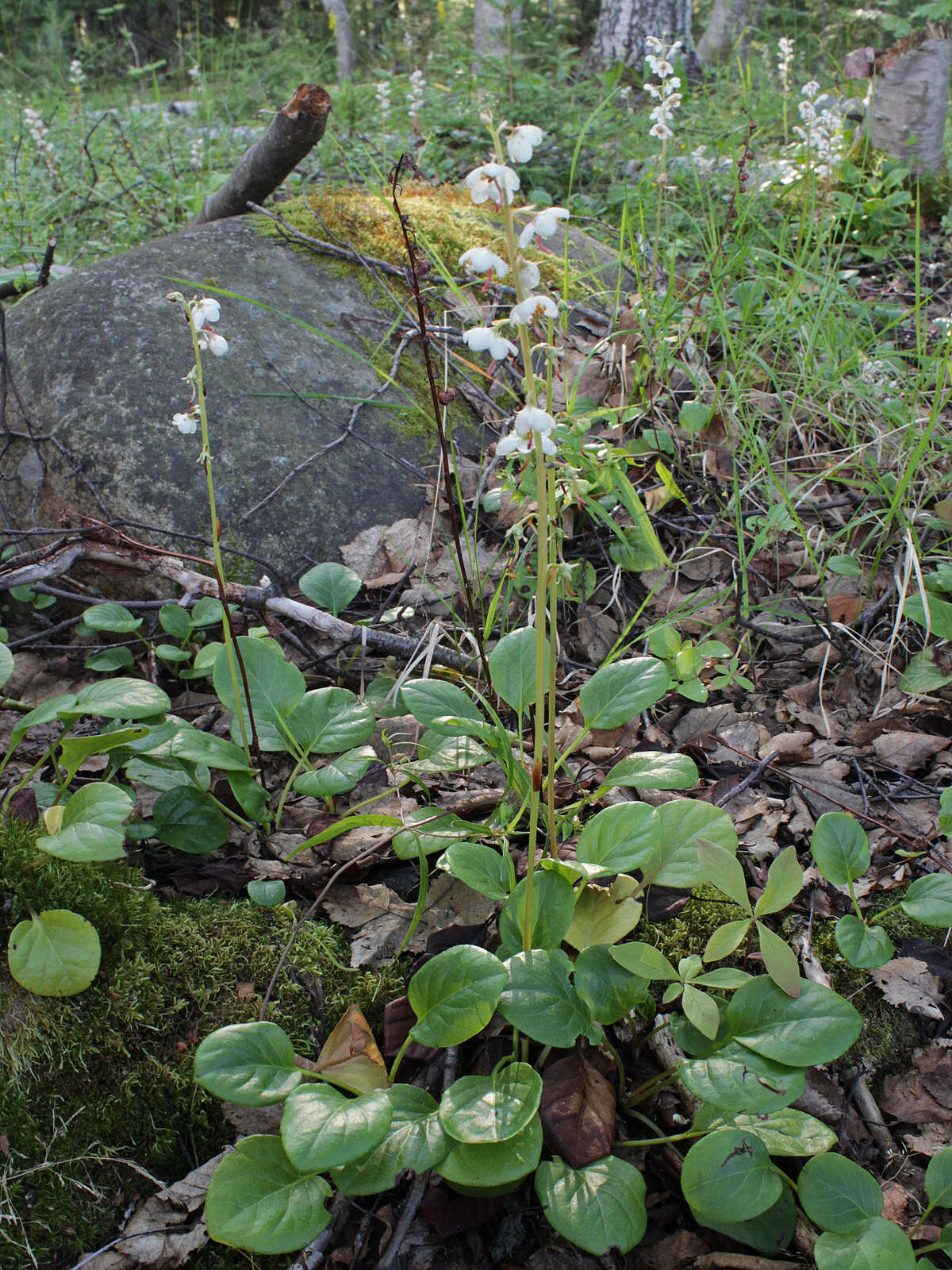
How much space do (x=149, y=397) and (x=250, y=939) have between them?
181 centimetres

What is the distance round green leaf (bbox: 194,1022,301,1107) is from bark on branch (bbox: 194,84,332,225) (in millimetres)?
2910

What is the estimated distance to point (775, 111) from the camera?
5.14m

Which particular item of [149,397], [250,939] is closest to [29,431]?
[149,397]

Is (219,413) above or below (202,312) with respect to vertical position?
below

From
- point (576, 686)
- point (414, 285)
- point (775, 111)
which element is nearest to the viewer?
point (414, 285)

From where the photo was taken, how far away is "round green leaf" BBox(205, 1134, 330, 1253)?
1046mm

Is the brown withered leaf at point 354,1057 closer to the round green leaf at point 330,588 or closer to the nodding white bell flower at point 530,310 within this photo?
the round green leaf at point 330,588

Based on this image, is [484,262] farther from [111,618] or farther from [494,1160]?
[111,618]

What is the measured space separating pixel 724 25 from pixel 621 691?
13.4m

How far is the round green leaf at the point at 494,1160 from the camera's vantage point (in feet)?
3.58

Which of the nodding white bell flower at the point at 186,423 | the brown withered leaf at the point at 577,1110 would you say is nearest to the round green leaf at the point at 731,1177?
the brown withered leaf at the point at 577,1110

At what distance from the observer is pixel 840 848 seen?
4.73 feet

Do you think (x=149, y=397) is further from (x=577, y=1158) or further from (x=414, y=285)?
(x=577, y=1158)

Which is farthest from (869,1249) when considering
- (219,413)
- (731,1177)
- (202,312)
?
(219,413)
